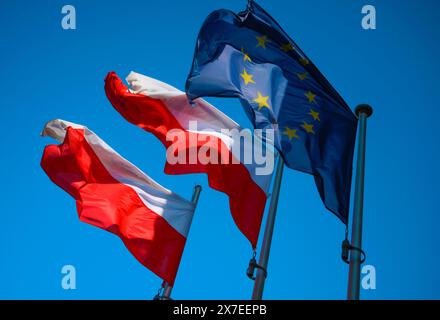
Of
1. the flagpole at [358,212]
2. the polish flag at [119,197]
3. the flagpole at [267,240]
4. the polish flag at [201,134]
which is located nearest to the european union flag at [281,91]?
the flagpole at [358,212]

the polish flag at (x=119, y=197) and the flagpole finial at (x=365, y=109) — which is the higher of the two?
the flagpole finial at (x=365, y=109)

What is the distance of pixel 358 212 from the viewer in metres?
9.69

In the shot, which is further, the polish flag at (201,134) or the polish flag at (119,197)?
the polish flag at (119,197)

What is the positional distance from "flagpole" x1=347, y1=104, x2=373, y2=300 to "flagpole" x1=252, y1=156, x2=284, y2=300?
1258 millimetres

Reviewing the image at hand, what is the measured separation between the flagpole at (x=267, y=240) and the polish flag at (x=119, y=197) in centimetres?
273

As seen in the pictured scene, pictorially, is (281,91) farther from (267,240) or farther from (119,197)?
(119,197)

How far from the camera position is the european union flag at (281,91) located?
34.4ft

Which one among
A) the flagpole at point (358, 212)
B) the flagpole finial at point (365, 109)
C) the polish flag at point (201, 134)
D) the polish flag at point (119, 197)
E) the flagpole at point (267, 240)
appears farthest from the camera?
the polish flag at point (119, 197)

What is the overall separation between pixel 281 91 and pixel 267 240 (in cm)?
299

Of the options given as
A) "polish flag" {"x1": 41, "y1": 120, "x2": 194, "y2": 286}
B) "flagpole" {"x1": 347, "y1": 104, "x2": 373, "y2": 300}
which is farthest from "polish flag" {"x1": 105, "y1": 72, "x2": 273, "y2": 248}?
"flagpole" {"x1": 347, "y1": 104, "x2": 373, "y2": 300}

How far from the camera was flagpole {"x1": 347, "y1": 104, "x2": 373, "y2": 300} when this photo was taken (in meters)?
8.77

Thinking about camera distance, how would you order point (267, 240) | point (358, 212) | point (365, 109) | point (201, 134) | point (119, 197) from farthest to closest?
point (119, 197) < point (201, 134) < point (365, 109) < point (267, 240) < point (358, 212)

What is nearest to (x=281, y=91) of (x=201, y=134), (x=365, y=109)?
(x=365, y=109)

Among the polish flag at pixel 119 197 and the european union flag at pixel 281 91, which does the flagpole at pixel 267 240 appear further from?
the polish flag at pixel 119 197
